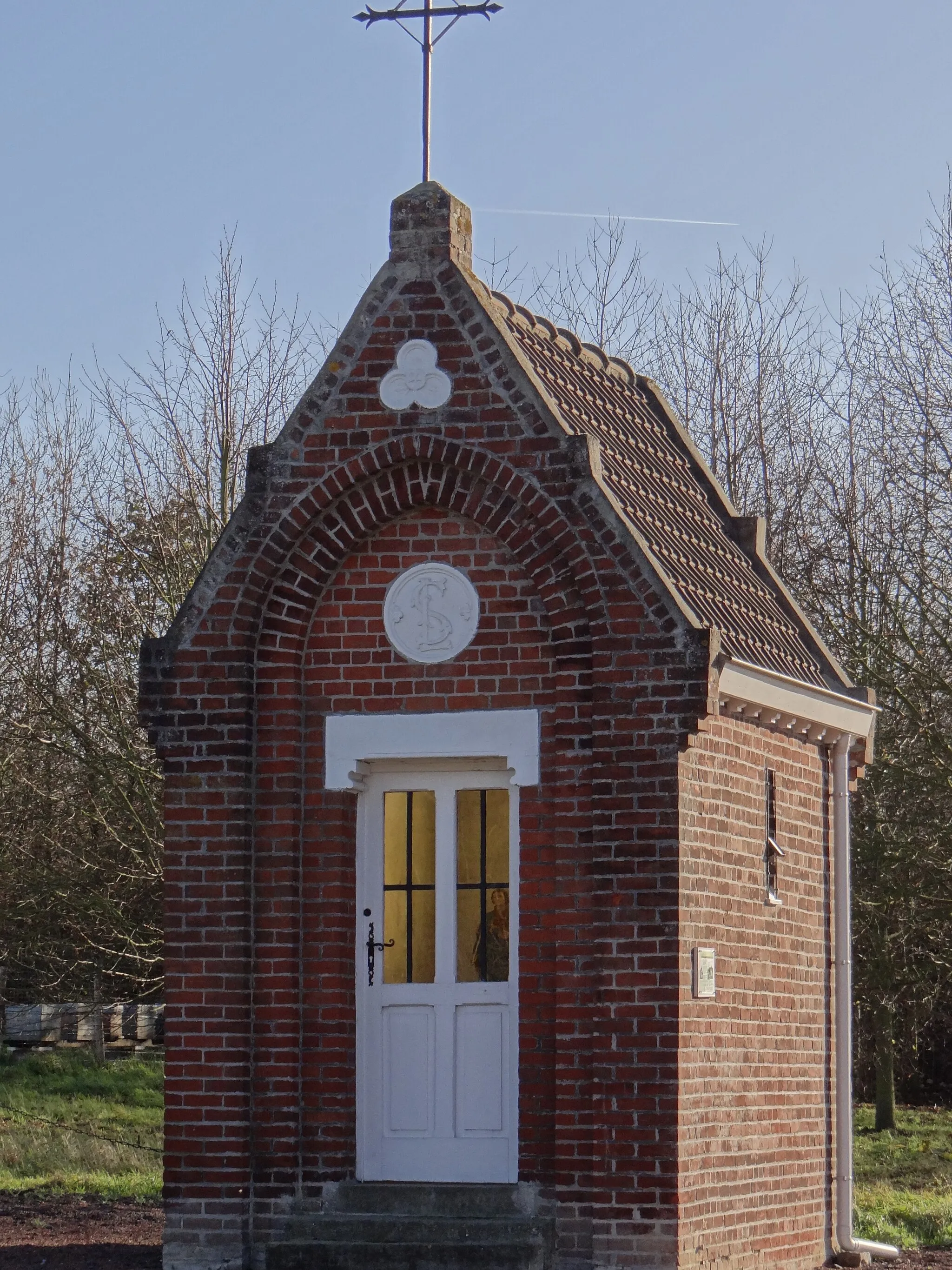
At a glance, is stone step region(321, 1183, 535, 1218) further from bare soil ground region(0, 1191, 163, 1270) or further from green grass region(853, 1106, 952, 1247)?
green grass region(853, 1106, 952, 1247)

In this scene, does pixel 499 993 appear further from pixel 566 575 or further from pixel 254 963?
pixel 566 575

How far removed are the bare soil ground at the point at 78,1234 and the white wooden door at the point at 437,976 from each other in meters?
1.81

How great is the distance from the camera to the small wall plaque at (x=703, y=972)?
9844 mm

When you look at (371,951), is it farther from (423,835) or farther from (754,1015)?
(754,1015)

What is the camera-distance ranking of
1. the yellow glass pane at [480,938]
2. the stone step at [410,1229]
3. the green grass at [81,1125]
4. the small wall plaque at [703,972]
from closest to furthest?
the stone step at [410,1229] → the small wall plaque at [703,972] → the yellow glass pane at [480,938] → the green grass at [81,1125]

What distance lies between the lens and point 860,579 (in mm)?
20641

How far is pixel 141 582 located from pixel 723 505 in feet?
30.7

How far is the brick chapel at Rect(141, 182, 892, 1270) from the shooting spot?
977 cm

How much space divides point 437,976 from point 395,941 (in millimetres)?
328

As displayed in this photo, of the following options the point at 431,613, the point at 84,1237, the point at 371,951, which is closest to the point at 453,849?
the point at 371,951

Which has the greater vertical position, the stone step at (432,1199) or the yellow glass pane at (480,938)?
the yellow glass pane at (480,938)

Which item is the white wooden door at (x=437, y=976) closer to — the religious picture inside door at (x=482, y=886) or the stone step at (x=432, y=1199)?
the religious picture inside door at (x=482, y=886)

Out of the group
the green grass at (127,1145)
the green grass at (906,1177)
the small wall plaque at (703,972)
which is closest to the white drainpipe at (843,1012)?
the green grass at (906,1177)

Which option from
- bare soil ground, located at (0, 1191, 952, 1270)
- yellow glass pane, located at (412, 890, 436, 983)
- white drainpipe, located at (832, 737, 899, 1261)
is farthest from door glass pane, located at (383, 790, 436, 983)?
white drainpipe, located at (832, 737, 899, 1261)
